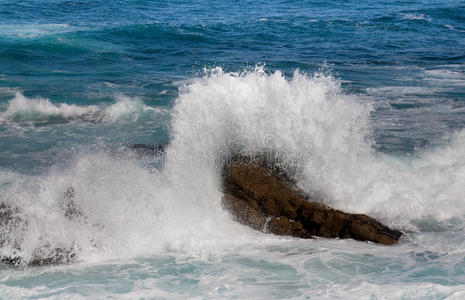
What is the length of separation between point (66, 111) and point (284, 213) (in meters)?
7.71

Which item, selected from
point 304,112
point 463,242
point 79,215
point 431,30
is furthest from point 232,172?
point 431,30

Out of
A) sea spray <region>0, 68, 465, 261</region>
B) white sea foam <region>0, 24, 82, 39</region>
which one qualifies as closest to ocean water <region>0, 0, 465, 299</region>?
sea spray <region>0, 68, 465, 261</region>

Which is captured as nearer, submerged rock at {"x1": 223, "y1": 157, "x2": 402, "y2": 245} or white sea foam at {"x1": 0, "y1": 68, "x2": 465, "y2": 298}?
white sea foam at {"x1": 0, "y1": 68, "x2": 465, "y2": 298}

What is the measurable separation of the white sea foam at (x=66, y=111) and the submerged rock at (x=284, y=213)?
583 centimetres

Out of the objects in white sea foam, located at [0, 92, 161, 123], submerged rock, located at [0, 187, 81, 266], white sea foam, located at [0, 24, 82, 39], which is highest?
white sea foam, located at [0, 24, 82, 39]

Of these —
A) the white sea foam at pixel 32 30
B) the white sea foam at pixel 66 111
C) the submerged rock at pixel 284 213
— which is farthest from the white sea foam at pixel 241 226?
the white sea foam at pixel 32 30

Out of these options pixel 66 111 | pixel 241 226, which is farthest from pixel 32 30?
pixel 241 226

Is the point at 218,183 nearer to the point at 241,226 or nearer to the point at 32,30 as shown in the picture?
the point at 241,226

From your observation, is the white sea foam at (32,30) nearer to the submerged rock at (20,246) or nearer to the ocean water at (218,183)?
the ocean water at (218,183)

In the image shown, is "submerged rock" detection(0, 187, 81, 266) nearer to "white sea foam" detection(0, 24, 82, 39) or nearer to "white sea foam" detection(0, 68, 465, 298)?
"white sea foam" detection(0, 68, 465, 298)

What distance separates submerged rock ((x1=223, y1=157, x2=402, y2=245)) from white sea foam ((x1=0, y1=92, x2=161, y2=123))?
5.83 metres

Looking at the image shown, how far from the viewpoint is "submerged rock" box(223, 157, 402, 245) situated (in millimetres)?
5925

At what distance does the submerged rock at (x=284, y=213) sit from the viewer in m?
5.93

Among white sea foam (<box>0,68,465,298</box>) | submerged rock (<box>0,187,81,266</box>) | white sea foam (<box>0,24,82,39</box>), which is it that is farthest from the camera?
white sea foam (<box>0,24,82,39</box>)
